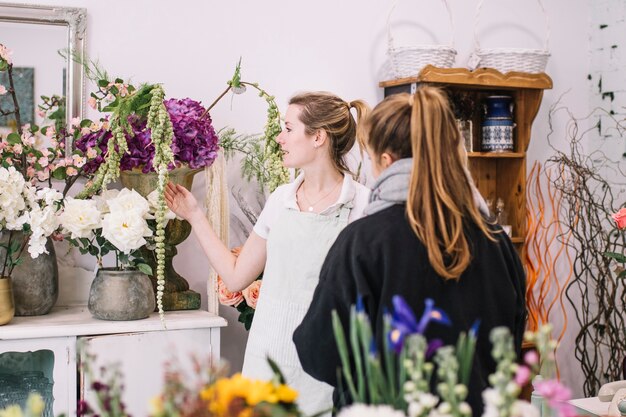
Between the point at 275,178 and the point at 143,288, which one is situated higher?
the point at 275,178

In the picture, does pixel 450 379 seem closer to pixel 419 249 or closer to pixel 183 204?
pixel 419 249

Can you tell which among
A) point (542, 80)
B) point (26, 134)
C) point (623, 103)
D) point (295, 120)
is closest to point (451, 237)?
point (295, 120)

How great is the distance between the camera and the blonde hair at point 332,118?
7.25 ft

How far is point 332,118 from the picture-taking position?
7.28 ft

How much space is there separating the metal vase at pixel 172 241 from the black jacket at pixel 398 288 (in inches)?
46.5

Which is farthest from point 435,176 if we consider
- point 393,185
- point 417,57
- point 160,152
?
point 417,57

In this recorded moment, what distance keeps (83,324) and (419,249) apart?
1.32 meters

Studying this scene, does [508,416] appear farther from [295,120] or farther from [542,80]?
[542,80]

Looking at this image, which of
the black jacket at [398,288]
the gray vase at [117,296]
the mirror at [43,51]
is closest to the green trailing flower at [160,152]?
the gray vase at [117,296]

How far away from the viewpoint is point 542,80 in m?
3.27

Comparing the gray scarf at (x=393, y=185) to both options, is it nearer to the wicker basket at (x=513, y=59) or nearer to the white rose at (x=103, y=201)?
the white rose at (x=103, y=201)

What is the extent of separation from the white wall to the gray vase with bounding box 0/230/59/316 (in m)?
0.54

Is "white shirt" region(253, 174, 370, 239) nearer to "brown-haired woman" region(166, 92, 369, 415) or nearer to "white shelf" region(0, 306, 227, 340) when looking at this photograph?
"brown-haired woman" region(166, 92, 369, 415)

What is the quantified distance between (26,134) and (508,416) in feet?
7.08
